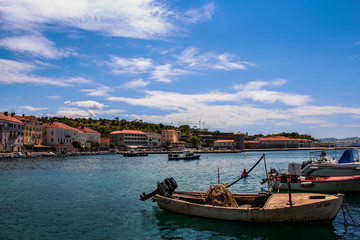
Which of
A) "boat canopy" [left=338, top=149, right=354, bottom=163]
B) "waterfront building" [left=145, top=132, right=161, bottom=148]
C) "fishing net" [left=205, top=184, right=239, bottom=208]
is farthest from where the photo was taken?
"waterfront building" [left=145, top=132, right=161, bottom=148]

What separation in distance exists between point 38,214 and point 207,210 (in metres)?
12.4

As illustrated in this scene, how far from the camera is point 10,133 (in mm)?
100062

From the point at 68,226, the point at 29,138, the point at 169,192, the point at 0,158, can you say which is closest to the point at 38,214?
the point at 68,226

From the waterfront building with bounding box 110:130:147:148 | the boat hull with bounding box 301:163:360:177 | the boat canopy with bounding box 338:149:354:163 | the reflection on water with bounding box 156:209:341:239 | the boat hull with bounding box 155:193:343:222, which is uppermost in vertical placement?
the waterfront building with bounding box 110:130:147:148

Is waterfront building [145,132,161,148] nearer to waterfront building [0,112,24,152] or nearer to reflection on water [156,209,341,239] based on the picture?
waterfront building [0,112,24,152]

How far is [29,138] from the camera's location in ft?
374

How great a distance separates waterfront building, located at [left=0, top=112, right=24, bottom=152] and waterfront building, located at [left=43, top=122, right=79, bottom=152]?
17.4 meters

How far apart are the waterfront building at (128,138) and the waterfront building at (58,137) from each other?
129ft

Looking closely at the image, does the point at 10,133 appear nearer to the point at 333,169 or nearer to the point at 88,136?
the point at 88,136

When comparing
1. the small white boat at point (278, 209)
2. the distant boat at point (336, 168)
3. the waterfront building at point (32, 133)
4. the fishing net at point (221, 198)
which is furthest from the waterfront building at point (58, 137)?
the fishing net at point (221, 198)

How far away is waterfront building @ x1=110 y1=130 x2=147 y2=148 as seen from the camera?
174750 millimetres

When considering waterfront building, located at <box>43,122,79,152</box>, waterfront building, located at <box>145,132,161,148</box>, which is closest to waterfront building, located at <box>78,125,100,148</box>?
waterfront building, located at <box>43,122,79,152</box>

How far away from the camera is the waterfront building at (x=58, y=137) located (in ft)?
413

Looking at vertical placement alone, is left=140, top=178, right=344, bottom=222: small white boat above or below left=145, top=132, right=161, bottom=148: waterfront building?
below
